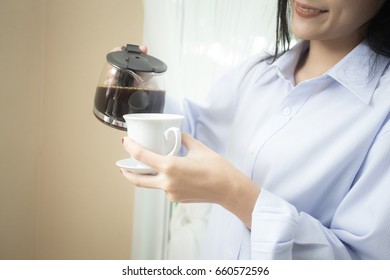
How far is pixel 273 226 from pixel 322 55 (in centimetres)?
34

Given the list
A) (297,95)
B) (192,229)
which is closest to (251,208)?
(297,95)

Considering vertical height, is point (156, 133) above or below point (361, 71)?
below

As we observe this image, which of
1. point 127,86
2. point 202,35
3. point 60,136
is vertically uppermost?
point 202,35

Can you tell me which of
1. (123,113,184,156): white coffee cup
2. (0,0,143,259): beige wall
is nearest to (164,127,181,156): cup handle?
(123,113,184,156): white coffee cup

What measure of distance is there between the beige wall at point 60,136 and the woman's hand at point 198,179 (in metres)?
0.64

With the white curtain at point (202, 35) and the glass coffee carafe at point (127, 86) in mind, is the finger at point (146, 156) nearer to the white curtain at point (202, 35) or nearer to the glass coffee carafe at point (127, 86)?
the glass coffee carafe at point (127, 86)

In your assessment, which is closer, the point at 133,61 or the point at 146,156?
the point at 146,156

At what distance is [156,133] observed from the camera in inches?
17.3

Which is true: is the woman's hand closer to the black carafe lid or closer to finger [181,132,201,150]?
finger [181,132,201,150]

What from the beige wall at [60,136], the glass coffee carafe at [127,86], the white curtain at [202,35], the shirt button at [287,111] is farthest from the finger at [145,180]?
the beige wall at [60,136]

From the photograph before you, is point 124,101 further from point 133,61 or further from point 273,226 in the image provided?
point 273,226

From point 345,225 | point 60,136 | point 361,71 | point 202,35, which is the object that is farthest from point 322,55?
point 60,136

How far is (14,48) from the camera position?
3.00 ft

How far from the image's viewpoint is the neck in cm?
55
